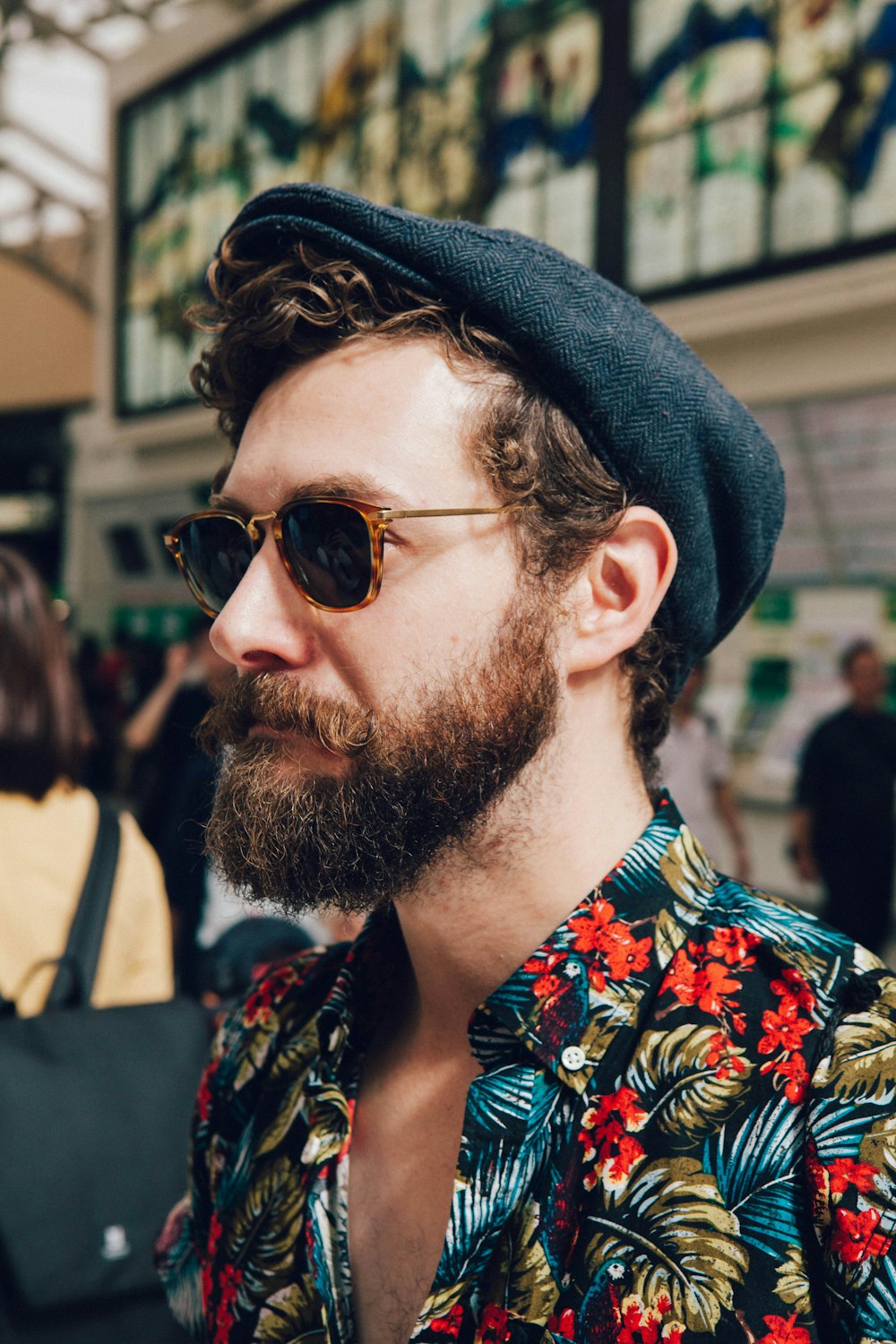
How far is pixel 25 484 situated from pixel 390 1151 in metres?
19.2

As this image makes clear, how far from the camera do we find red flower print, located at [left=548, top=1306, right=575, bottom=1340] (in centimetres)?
102

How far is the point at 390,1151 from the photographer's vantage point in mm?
1325

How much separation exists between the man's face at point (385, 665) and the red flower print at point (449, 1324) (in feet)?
1.41

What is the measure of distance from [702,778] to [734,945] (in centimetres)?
470

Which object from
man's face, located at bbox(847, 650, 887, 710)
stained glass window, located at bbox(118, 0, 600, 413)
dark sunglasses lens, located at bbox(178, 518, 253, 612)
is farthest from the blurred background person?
stained glass window, located at bbox(118, 0, 600, 413)

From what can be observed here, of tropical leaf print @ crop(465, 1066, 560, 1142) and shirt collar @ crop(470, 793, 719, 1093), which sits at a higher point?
shirt collar @ crop(470, 793, 719, 1093)

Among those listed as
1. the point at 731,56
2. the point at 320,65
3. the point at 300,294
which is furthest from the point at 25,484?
→ the point at 300,294

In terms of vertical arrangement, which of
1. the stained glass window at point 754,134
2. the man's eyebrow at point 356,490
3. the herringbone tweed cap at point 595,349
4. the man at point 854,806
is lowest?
the man at point 854,806

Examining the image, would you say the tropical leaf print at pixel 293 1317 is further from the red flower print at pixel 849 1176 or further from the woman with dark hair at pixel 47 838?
the woman with dark hair at pixel 47 838

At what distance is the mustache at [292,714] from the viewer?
4.34 ft

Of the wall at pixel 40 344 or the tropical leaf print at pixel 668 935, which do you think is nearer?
the tropical leaf print at pixel 668 935

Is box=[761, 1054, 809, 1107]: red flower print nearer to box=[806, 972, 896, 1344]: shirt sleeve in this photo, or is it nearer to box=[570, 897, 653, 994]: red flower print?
box=[806, 972, 896, 1344]: shirt sleeve

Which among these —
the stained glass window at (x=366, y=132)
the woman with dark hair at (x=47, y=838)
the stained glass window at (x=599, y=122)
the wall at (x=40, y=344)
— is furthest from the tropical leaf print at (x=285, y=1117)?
the wall at (x=40, y=344)

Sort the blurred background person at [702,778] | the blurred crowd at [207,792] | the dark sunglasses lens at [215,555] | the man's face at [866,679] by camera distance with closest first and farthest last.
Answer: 1. the dark sunglasses lens at [215,555]
2. the blurred crowd at [207,792]
3. the blurred background person at [702,778]
4. the man's face at [866,679]
